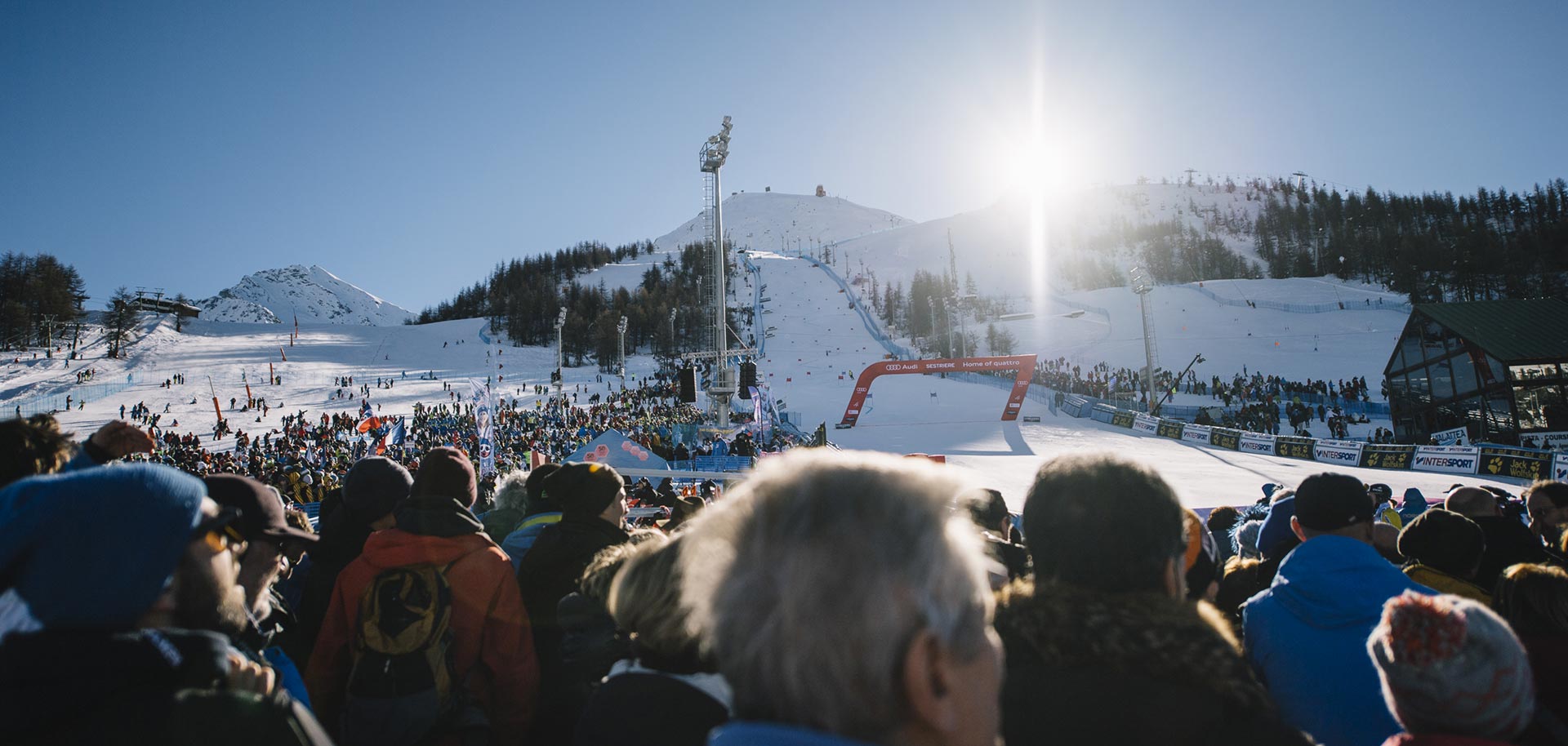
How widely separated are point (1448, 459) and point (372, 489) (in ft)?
74.3

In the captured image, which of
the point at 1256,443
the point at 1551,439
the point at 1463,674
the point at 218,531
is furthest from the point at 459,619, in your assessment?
the point at 1551,439

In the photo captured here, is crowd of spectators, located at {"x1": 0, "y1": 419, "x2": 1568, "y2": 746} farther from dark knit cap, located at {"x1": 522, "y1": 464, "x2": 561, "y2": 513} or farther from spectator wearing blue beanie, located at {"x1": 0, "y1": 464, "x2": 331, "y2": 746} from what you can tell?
dark knit cap, located at {"x1": 522, "y1": 464, "x2": 561, "y2": 513}

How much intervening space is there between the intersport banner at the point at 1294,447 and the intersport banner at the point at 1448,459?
111 inches

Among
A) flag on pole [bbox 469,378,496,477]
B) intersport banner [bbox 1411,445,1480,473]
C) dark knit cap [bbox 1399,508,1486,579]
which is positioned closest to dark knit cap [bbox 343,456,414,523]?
dark knit cap [bbox 1399,508,1486,579]

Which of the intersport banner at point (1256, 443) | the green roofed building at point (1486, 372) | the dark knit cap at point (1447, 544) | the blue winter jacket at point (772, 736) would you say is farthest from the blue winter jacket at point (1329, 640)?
the green roofed building at point (1486, 372)

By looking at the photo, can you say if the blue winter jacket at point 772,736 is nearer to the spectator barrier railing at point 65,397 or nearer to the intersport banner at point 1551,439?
the intersport banner at point 1551,439

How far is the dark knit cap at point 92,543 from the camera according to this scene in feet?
3.68

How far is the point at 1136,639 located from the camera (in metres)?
1.35

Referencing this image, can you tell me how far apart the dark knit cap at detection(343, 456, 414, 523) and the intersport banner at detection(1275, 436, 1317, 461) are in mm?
24049

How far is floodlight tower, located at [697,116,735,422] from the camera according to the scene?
2292cm

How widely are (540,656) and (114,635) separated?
2.04 m

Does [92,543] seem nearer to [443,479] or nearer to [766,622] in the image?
[766,622]

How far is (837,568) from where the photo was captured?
Result: 0.88m

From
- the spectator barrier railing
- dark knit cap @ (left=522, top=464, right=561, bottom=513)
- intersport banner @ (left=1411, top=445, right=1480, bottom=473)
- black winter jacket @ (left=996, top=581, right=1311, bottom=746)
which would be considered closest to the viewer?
black winter jacket @ (left=996, top=581, right=1311, bottom=746)
